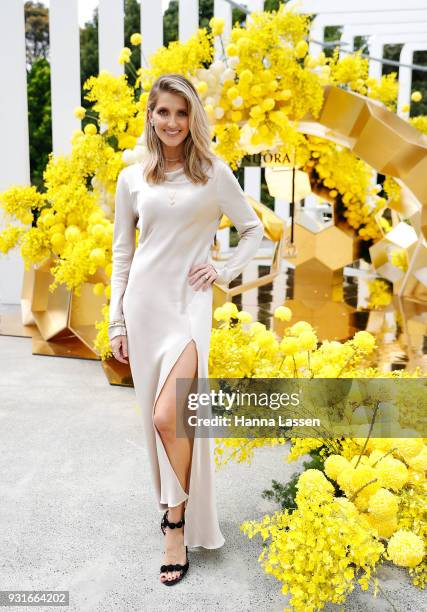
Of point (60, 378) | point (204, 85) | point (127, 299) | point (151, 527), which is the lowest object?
point (60, 378)

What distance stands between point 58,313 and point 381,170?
2847 mm

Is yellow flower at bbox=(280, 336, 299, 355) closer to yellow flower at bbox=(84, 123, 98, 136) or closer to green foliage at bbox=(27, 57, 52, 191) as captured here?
yellow flower at bbox=(84, 123, 98, 136)

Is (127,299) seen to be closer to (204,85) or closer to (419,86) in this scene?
(204,85)

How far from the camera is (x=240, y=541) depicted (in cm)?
251

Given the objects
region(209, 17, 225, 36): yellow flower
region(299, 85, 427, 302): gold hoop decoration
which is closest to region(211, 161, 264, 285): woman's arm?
region(209, 17, 225, 36): yellow flower

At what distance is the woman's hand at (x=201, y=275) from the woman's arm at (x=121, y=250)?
11.1 inches

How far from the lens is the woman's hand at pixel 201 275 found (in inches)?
87.6

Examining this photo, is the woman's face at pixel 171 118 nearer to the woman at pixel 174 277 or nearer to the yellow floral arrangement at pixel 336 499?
the woman at pixel 174 277

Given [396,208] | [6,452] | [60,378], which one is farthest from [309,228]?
[6,452]

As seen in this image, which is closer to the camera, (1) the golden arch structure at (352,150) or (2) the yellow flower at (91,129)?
(2) the yellow flower at (91,129)

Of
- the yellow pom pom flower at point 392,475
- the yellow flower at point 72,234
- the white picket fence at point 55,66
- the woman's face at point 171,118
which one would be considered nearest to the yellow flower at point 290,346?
the yellow pom pom flower at point 392,475

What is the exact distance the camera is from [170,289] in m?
2.22

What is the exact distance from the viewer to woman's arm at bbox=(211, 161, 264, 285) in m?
2.26

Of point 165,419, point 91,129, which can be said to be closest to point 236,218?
point 165,419
